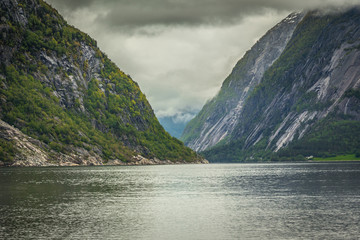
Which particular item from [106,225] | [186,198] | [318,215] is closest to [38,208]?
[106,225]

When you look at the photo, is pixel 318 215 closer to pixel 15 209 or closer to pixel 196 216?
pixel 196 216

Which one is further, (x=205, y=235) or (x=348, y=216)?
(x=348, y=216)

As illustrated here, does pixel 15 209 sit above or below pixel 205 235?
above

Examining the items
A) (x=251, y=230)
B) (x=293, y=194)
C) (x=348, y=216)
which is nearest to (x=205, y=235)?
(x=251, y=230)

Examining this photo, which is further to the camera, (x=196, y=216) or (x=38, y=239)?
(x=196, y=216)

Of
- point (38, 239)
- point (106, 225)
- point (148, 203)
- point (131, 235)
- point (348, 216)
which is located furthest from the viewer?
point (148, 203)

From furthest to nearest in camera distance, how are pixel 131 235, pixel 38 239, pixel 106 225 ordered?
1. pixel 106 225
2. pixel 131 235
3. pixel 38 239

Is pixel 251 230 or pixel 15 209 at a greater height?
pixel 15 209

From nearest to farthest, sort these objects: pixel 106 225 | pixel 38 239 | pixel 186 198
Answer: pixel 38 239 < pixel 106 225 < pixel 186 198

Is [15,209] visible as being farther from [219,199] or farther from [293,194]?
[293,194]
